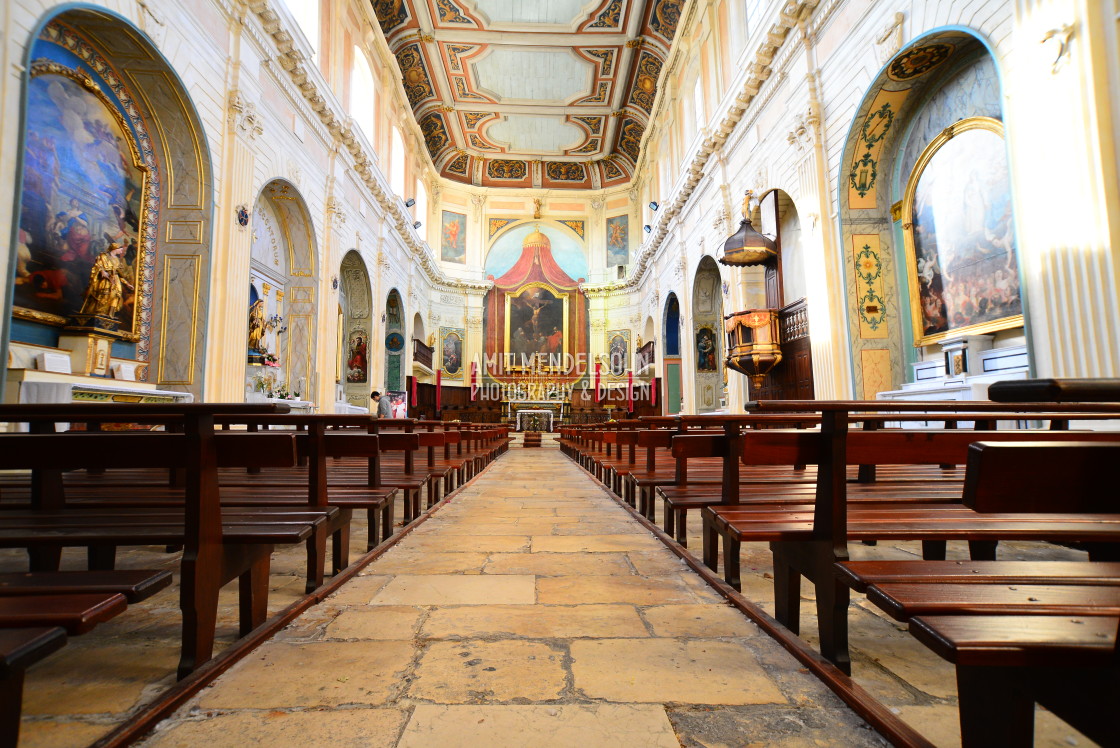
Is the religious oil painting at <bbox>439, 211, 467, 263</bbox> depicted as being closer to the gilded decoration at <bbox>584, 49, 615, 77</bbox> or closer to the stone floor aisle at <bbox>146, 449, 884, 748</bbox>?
the gilded decoration at <bbox>584, 49, 615, 77</bbox>

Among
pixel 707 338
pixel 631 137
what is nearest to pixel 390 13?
pixel 631 137

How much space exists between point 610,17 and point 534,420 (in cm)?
1122

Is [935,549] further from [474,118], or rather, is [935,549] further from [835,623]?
[474,118]

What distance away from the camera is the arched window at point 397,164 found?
14.3 meters

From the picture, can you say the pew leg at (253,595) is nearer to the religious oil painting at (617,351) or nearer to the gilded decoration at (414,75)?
the gilded decoration at (414,75)

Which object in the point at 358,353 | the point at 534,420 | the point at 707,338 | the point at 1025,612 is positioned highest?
the point at 707,338

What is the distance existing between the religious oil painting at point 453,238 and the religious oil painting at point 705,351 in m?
10.7

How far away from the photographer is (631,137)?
18.6m

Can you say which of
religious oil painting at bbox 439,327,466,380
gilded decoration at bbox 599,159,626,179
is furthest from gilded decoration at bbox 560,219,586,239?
religious oil painting at bbox 439,327,466,380

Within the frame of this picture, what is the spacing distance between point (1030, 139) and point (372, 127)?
1198cm

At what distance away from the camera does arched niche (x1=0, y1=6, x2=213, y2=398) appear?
4.91 meters

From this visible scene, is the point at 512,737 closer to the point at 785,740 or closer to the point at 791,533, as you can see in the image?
the point at 785,740

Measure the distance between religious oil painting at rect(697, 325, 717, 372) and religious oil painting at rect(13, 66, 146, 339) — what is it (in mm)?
10113

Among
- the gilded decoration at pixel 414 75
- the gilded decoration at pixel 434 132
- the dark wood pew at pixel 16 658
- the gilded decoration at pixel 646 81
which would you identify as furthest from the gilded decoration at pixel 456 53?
the dark wood pew at pixel 16 658
